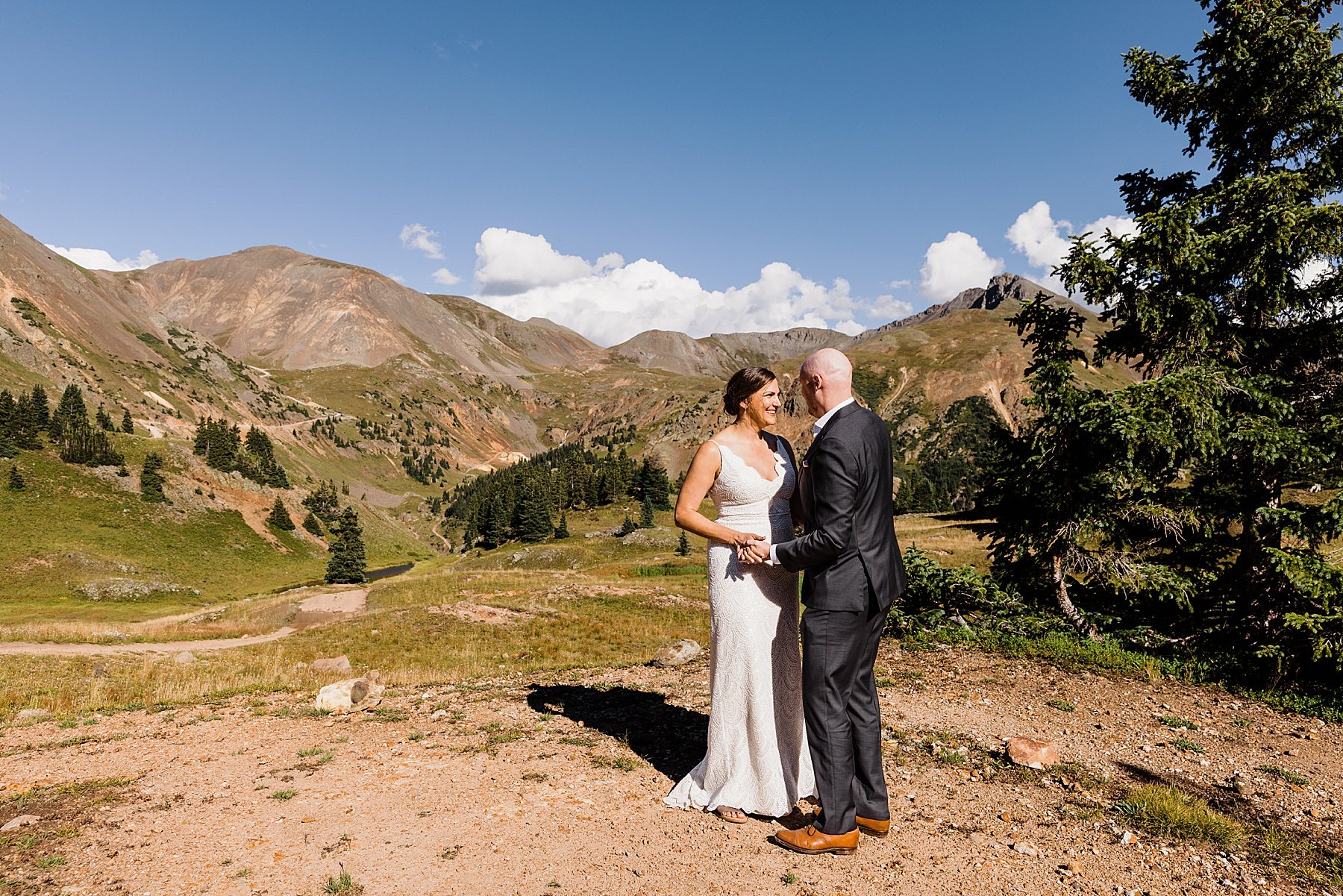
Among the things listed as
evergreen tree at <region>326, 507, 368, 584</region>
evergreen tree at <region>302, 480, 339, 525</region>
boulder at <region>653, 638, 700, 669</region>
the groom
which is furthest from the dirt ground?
evergreen tree at <region>302, 480, 339, 525</region>

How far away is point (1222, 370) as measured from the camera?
11.6 meters

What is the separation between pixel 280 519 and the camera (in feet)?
364

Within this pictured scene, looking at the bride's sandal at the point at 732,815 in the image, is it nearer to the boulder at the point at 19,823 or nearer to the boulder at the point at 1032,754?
the boulder at the point at 1032,754

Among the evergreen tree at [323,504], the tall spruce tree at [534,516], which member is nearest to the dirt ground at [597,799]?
the tall spruce tree at [534,516]

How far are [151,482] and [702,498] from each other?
119800 millimetres

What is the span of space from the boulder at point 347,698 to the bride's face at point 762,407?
8.93 meters

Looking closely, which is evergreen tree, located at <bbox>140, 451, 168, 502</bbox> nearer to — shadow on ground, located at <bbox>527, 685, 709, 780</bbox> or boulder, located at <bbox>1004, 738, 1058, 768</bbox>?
shadow on ground, located at <bbox>527, 685, 709, 780</bbox>

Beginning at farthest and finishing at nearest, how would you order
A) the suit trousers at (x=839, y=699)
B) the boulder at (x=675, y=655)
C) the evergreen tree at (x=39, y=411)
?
the evergreen tree at (x=39, y=411) < the boulder at (x=675, y=655) < the suit trousers at (x=839, y=699)

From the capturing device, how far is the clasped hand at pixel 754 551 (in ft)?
17.7

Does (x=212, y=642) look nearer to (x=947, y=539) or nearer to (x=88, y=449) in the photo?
(x=947, y=539)

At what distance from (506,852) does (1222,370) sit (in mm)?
14074

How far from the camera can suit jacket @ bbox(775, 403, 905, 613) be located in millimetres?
5016

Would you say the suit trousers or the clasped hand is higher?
the clasped hand

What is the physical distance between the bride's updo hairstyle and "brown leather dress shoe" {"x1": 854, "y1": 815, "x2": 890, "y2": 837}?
3849 millimetres
